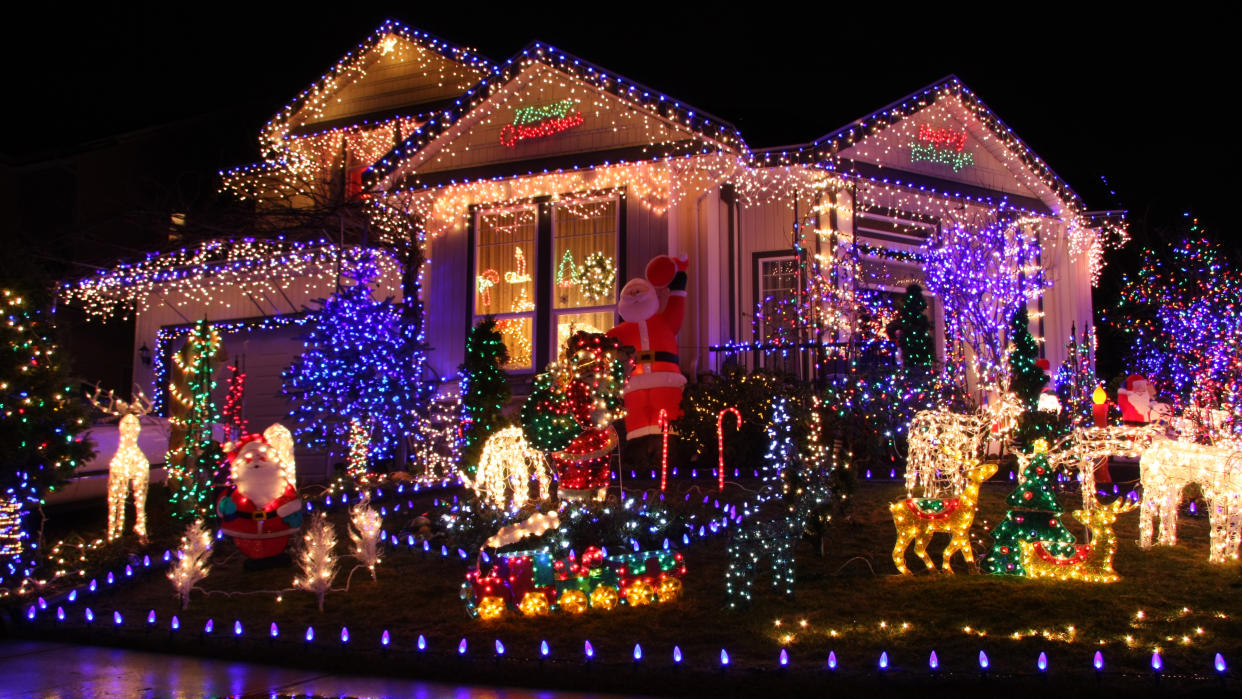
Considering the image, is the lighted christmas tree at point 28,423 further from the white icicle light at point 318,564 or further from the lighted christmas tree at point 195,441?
the white icicle light at point 318,564

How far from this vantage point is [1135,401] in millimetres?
13820

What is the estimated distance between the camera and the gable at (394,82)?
18531 mm

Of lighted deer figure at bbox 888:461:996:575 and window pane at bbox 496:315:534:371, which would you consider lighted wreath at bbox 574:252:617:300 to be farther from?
lighted deer figure at bbox 888:461:996:575

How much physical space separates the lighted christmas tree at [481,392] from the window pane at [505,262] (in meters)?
3.24

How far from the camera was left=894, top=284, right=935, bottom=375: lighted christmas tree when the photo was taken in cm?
1260

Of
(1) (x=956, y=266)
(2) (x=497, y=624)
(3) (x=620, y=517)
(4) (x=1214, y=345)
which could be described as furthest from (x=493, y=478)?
(4) (x=1214, y=345)

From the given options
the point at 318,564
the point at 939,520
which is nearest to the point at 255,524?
the point at 318,564

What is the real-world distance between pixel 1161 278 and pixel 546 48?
16800 mm

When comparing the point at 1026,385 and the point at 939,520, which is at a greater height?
the point at 1026,385

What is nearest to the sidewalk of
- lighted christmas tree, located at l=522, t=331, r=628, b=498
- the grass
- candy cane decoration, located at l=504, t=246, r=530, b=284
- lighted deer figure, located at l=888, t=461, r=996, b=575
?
the grass

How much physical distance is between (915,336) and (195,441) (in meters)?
9.23

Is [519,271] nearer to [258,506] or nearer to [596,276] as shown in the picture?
[596,276]

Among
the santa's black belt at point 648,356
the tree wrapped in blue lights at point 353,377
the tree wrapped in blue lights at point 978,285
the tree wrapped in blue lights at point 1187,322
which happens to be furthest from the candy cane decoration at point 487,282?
the tree wrapped in blue lights at point 1187,322

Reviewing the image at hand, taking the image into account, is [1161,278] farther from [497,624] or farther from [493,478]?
[497,624]
